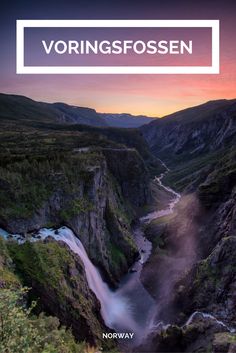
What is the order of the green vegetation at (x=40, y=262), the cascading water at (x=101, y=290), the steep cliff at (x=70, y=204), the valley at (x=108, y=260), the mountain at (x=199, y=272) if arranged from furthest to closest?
the cascading water at (x=101, y=290) → the steep cliff at (x=70, y=204) → the mountain at (x=199, y=272) → the valley at (x=108, y=260) → the green vegetation at (x=40, y=262)

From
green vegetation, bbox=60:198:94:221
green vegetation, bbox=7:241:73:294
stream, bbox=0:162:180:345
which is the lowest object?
stream, bbox=0:162:180:345

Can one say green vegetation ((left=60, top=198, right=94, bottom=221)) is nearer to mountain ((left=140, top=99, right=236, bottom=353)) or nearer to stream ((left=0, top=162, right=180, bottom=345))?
stream ((left=0, top=162, right=180, bottom=345))

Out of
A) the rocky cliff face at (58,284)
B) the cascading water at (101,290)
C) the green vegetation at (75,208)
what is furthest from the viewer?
the green vegetation at (75,208)

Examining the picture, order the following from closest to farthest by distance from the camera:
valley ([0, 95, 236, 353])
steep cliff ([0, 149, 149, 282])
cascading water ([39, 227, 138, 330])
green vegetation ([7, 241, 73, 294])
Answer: green vegetation ([7, 241, 73, 294]), valley ([0, 95, 236, 353]), steep cliff ([0, 149, 149, 282]), cascading water ([39, 227, 138, 330])

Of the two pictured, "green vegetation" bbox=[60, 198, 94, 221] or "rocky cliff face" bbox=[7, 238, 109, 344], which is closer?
"rocky cliff face" bbox=[7, 238, 109, 344]

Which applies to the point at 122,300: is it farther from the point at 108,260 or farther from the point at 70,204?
the point at 70,204

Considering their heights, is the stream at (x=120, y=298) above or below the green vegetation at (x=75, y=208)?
below

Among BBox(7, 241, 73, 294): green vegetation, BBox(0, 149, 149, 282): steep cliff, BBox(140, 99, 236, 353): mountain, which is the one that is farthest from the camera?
BBox(0, 149, 149, 282): steep cliff

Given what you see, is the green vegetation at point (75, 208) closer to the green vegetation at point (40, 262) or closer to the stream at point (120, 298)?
the stream at point (120, 298)

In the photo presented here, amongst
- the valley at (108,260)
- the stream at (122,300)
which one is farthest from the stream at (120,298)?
the valley at (108,260)

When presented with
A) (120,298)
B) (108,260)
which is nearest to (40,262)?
(120,298)

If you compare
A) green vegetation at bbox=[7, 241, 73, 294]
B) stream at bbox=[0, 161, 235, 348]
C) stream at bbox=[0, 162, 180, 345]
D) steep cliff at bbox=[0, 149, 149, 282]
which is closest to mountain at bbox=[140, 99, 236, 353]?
stream at bbox=[0, 161, 235, 348]

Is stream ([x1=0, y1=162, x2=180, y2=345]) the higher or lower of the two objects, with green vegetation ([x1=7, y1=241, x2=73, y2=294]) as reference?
lower
